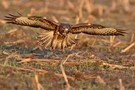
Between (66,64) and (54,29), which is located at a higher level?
(54,29)

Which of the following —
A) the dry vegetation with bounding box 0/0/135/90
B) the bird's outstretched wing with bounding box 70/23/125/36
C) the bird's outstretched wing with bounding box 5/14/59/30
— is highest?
the bird's outstretched wing with bounding box 5/14/59/30

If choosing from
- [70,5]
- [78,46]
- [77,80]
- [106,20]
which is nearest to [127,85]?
[77,80]

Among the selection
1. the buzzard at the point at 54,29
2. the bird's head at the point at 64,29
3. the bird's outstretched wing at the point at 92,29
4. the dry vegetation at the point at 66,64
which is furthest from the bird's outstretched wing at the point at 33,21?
the dry vegetation at the point at 66,64

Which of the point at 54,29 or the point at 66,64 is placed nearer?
the point at 66,64

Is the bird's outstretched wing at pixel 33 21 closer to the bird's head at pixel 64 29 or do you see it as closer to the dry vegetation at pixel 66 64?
the bird's head at pixel 64 29

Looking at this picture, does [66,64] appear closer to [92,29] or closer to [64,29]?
[64,29]

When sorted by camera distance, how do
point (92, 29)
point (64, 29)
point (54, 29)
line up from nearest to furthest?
1. point (64, 29)
2. point (54, 29)
3. point (92, 29)

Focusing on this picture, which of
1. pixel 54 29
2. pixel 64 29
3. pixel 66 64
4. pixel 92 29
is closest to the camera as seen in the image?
pixel 66 64

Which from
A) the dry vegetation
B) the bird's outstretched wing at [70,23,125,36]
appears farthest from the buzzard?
the dry vegetation

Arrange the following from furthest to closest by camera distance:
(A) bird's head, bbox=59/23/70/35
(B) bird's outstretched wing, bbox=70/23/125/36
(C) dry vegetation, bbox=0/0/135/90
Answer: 1. (B) bird's outstretched wing, bbox=70/23/125/36
2. (A) bird's head, bbox=59/23/70/35
3. (C) dry vegetation, bbox=0/0/135/90

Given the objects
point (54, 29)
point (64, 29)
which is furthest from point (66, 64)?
point (54, 29)

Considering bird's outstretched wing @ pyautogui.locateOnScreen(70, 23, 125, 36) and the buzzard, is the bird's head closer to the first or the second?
the buzzard
